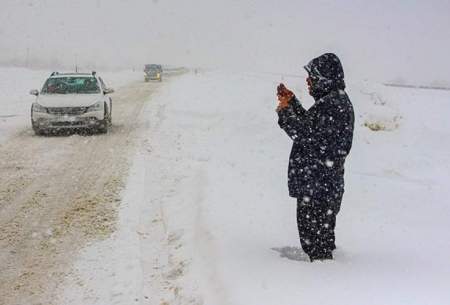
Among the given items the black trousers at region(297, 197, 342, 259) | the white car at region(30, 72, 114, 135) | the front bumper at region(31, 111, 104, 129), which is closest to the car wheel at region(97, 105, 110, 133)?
the white car at region(30, 72, 114, 135)

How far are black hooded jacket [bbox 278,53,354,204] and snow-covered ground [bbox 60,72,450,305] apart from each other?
2.63 feet

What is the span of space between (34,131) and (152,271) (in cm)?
1033

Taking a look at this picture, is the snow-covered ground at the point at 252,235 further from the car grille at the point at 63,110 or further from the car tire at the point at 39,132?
the car tire at the point at 39,132

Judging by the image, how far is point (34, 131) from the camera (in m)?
14.4

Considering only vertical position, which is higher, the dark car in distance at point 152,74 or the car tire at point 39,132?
the car tire at point 39,132

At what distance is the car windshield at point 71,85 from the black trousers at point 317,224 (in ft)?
37.3

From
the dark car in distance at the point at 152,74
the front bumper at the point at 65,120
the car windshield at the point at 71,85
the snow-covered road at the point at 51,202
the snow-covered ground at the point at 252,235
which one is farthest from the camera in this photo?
the dark car in distance at the point at 152,74

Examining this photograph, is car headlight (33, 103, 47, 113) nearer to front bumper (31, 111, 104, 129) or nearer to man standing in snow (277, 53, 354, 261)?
front bumper (31, 111, 104, 129)

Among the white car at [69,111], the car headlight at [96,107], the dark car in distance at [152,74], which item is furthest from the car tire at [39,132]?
the dark car in distance at [152,74]

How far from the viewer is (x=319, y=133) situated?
4.64 m

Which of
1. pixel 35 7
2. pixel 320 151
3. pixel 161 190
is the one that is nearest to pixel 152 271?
pixel 320 151

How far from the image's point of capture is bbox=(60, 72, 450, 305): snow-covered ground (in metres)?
4.53

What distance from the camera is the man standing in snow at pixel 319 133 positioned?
4.62 meters

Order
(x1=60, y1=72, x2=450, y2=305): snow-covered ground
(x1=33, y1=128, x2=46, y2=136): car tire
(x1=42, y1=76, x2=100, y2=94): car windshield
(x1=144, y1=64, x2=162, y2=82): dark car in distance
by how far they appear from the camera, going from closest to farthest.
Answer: (x1=60, y1=72, x2=450, y2=305): snow-covered ground, (x1=33, y1=128, x2=46, y2=136): car tire, (x1=42, y1=76, x2=100, y2=94): car windshield, (x1=144, y1=64, x2=162, y2=82): dark car in distance
